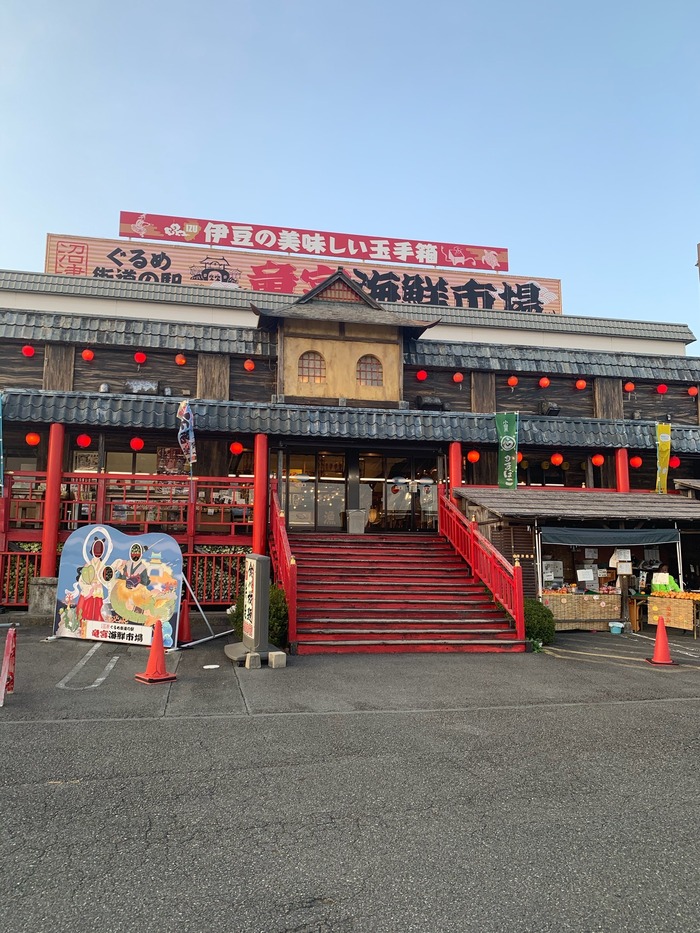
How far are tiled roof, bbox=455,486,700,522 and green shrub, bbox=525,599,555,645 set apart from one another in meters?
2.61

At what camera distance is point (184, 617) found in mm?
12367

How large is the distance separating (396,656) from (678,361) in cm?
1590

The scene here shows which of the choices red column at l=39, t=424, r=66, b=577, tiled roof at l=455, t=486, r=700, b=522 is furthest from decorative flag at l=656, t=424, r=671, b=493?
red column at l=39, t=424, r=66, b=577

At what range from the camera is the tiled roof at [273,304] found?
25469 millimetres

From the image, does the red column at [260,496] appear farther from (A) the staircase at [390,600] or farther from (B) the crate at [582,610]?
(B) the crate at [582,610]

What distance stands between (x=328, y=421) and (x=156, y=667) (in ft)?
30.4

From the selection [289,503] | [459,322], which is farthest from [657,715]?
[459,322]

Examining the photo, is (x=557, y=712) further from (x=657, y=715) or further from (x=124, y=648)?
(x=124, y=648)

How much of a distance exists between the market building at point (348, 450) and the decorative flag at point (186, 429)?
22.3 inches

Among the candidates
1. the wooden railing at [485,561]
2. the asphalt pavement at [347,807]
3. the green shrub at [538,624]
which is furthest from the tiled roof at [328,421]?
the asphalt pavement at [347,807]

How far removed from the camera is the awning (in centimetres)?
1506

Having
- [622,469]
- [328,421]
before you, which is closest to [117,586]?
[328,421]

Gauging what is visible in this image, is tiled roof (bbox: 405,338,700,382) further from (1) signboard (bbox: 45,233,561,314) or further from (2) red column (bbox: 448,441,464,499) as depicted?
(1) signboard (bbox: 45,233,561,314)

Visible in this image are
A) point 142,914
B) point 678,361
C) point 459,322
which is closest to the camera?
point 142,914
